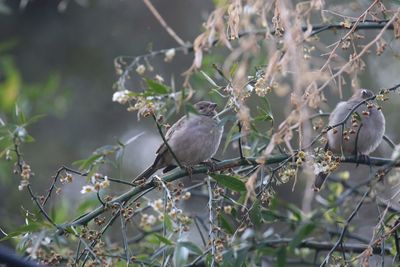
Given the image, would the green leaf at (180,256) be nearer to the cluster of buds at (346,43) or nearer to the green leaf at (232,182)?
the green leaf at (232,182)

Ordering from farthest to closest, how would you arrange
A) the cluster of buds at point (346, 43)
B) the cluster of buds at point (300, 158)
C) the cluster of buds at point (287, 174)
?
the cluster of buds at point (346, 43), the cluster of buds at point (287, 174), the cluster of buds at point (300, 158)

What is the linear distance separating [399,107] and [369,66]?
874mm

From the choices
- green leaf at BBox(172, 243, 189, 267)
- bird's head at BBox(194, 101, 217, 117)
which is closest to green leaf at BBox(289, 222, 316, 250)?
green leaf at BBox(172, 243, 189, 267)

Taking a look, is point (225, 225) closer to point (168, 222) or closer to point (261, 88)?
point (168, 222)

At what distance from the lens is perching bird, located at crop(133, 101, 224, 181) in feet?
18.4

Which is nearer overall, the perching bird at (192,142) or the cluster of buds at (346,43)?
the cluster of buds at (346,43)

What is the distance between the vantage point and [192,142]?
18.6ft

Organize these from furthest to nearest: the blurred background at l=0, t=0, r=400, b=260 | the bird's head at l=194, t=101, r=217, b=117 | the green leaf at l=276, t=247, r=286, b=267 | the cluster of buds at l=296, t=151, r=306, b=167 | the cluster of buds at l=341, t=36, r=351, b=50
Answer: the blurred background at l=0, t=0, r=400, b=260 < the bird's head at l=194, t=101, r=217, b=117 < the cluster of buds at l=341, t=36, r=351, b=50 < the cluster of buds at l=296, t=151, r=306, b=167 < the green leaf at l=276, t=247, r=286, b=267

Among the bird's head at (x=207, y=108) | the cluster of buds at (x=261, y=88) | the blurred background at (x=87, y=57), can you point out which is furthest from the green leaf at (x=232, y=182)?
the blurred background at (x=87, y=57)

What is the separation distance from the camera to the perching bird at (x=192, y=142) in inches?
221

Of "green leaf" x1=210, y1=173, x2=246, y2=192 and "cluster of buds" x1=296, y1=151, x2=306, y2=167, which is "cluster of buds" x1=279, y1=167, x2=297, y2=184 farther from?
"green leaf" x1=210, y1=173, x2=246, y2=192

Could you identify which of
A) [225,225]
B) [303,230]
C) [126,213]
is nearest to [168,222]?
[126,213]

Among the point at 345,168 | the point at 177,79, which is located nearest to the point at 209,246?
the point at 345,168

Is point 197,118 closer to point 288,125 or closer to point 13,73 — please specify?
point 13,73
